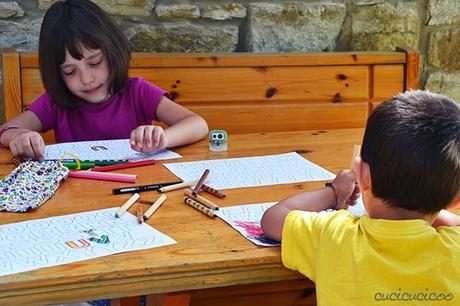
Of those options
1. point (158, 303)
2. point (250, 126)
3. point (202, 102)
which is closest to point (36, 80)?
point (202, 102)

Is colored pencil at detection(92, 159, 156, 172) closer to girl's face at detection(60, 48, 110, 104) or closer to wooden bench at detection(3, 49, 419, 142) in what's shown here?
girl's face at detection(60, 48, 110, 104)

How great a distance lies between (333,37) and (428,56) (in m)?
0.44

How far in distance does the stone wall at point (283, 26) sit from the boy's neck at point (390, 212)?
1.57 meters

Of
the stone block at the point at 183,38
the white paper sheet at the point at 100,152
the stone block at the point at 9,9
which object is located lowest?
the white paper sheet at the point at 100,152

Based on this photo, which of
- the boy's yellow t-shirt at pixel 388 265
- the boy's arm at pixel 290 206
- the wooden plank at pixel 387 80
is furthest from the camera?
the wooden plank at pixel 387 80

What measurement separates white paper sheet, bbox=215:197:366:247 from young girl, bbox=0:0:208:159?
445 mm

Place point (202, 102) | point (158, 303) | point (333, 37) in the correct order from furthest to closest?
point (333, 37)
point (202, 102)
point (158, 303)

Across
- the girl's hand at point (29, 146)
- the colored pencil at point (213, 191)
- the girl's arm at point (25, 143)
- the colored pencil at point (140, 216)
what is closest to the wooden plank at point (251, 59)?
the girl's arm at point (25, 143)

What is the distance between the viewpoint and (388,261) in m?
0.96

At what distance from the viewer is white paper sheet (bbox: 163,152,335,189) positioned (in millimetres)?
1434

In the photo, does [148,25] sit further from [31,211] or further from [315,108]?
[31,211]

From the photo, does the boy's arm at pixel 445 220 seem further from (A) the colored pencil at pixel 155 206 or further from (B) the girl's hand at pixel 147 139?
(B) the girl's hand at pixel 147 139

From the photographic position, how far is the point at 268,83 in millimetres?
2439

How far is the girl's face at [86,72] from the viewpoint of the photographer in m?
1.81
